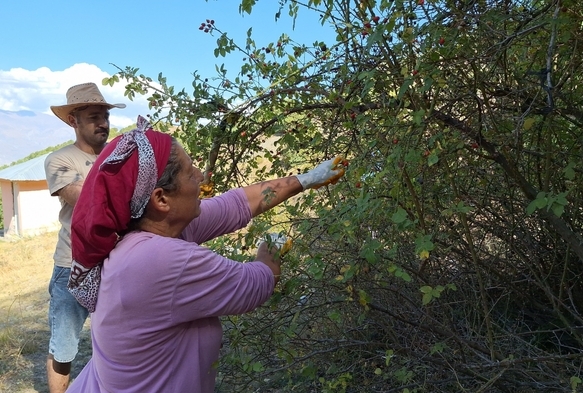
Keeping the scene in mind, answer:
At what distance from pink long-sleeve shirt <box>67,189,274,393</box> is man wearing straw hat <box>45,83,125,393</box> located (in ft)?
4.87

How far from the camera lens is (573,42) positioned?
2.08m

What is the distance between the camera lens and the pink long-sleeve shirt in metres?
1.41

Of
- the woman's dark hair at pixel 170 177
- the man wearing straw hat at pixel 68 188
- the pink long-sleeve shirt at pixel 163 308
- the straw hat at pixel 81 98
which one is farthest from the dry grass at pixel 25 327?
the woman's dark hair at pixel 170 177

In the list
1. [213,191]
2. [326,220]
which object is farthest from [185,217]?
[213,191]

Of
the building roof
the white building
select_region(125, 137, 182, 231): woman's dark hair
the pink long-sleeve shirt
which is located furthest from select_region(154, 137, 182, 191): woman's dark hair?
the white building

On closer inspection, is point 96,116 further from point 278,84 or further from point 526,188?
point 526,188

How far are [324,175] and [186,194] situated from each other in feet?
2.29

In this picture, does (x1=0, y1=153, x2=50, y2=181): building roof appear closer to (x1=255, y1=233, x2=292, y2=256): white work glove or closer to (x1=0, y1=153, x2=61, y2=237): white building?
(x1=0, y1=153, x2=61, y2=237): white building

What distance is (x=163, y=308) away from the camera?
1426 mm

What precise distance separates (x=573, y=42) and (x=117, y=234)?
179cm

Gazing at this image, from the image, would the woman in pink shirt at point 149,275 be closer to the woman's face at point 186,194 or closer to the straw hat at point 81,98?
the woman's face at point 186,194

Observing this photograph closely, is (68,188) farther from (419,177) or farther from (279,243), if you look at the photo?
(419,177)

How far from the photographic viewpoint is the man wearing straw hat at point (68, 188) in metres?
2.90

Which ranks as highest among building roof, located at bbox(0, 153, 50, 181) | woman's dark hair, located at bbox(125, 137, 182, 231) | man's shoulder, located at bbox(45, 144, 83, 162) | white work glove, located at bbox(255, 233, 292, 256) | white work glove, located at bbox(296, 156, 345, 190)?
man's shoulder, located at bbox(45, 144, 83, 162)
